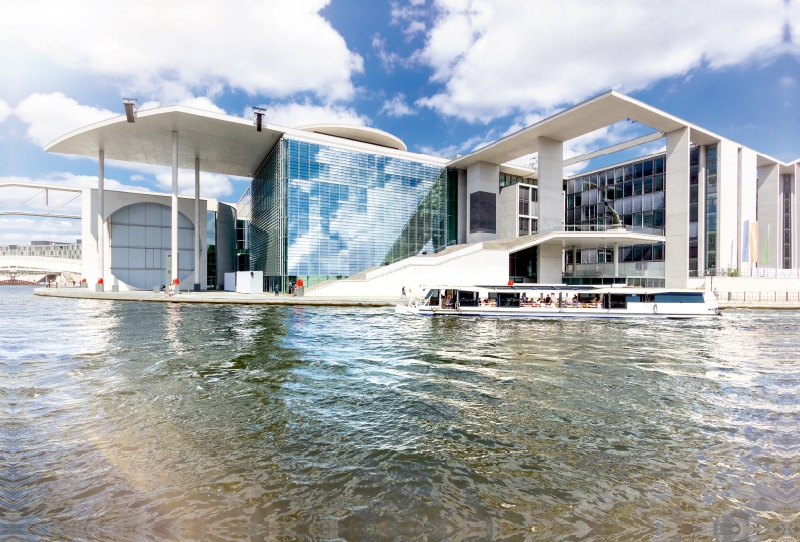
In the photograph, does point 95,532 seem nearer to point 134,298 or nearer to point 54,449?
point 54,449

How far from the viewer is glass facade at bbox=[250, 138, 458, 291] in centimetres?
4516

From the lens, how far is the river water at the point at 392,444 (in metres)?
5.10

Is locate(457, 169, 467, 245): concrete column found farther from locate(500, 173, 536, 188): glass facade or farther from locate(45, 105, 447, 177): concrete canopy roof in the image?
locate(500, 173, 536, 188): glass facade

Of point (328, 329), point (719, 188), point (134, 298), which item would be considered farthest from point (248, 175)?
point (719, 188)

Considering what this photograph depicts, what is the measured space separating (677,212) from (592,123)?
12801 mm

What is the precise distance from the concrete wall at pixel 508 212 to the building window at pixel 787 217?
39.1 m

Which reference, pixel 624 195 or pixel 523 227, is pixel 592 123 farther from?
pixel 624 195

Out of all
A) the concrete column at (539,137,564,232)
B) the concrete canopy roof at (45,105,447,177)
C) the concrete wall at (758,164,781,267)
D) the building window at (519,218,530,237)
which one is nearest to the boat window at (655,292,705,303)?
the concrete column at (539,137,564,232)

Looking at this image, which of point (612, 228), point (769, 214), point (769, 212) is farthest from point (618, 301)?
point (769, 212)

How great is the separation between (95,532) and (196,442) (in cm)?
252

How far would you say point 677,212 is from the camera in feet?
143

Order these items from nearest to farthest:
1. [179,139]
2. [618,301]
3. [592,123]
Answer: [618,301] → [592,123] → [179,139]

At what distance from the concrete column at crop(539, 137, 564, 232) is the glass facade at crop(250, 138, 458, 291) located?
1300 centimetres

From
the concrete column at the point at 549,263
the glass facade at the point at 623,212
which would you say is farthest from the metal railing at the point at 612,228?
the concrete column at the point at 549,263
